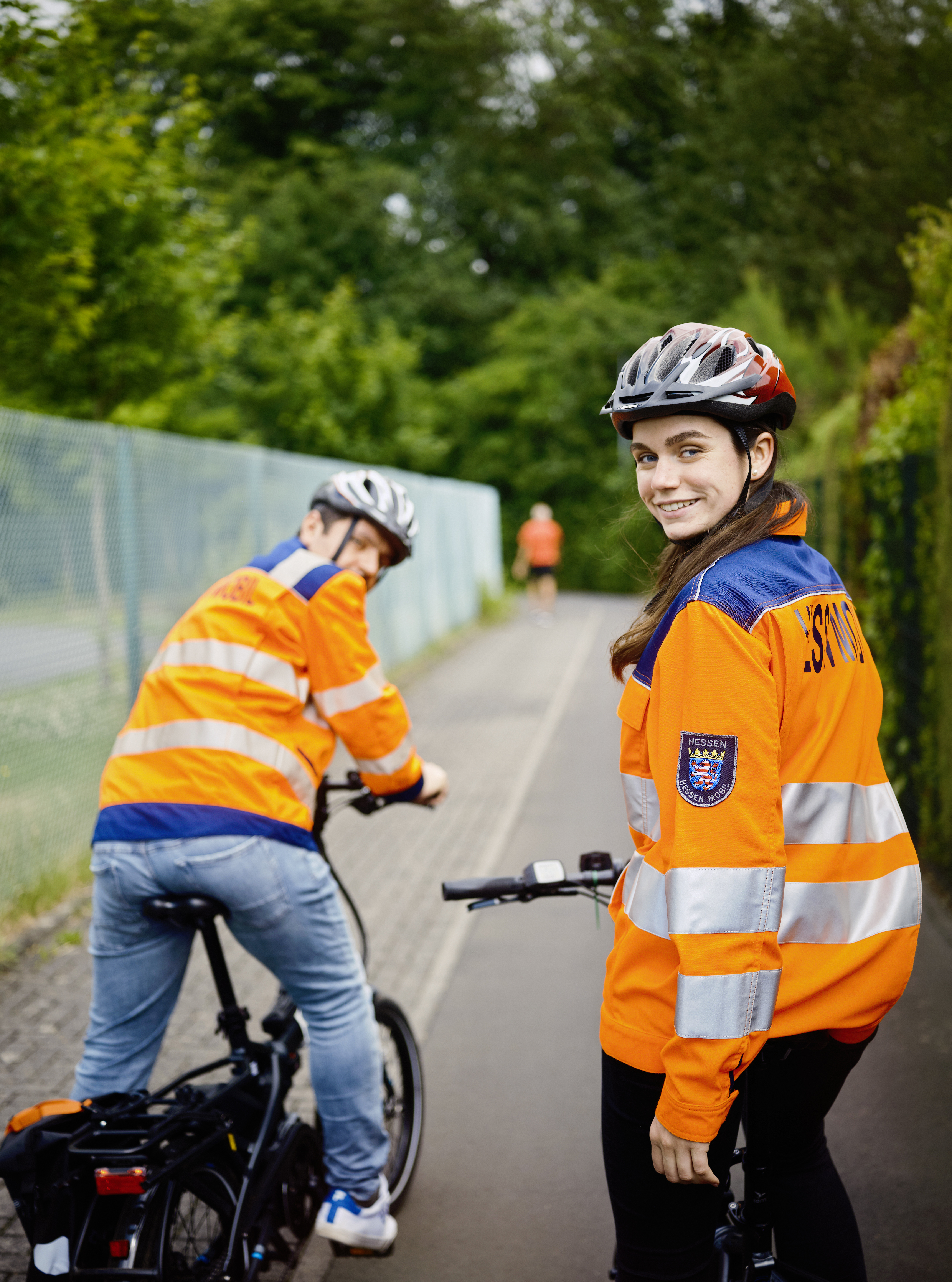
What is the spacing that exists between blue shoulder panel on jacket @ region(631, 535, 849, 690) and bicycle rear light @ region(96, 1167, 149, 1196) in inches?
57.1

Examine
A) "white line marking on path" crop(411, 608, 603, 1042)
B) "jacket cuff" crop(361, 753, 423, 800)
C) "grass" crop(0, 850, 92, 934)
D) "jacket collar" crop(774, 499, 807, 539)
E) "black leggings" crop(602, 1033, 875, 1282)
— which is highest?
"jacket collar" crop(774, 499, 807, 539)

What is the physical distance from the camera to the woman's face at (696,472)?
200cm

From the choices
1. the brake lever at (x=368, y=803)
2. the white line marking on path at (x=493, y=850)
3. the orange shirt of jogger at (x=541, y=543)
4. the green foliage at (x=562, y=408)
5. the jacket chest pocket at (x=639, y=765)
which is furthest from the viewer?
the green foliage at (x=562, y=408)

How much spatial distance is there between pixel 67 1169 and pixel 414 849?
16.5ft

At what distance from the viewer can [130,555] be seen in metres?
7.05

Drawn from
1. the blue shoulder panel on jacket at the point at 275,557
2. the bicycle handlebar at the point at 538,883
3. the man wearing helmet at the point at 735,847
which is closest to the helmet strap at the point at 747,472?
the man wearing helmet at the point at 735,847

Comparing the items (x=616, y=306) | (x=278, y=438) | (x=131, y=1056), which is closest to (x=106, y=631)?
(x=131, y=1056)

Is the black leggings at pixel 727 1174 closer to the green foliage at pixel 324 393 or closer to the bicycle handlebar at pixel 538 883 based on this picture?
the bicycle handlebar at pixel 538 883

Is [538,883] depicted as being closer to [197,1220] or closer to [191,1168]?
[191,1168]

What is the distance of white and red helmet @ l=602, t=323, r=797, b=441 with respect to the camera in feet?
6.49

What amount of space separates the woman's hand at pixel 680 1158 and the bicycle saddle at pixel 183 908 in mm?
1239

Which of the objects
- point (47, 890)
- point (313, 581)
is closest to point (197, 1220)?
point (313, 581)

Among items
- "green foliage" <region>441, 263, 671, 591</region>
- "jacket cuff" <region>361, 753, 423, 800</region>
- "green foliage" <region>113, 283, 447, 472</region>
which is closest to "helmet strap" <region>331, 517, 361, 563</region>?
"jacket cuff" <region>361, 753, 423, 800</region>

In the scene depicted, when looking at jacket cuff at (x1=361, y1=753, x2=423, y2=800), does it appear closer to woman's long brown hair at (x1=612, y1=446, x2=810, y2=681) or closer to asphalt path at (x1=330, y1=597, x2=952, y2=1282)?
woman's long brown hair at (x1=612, y1=446, x2=810, y2=681)
